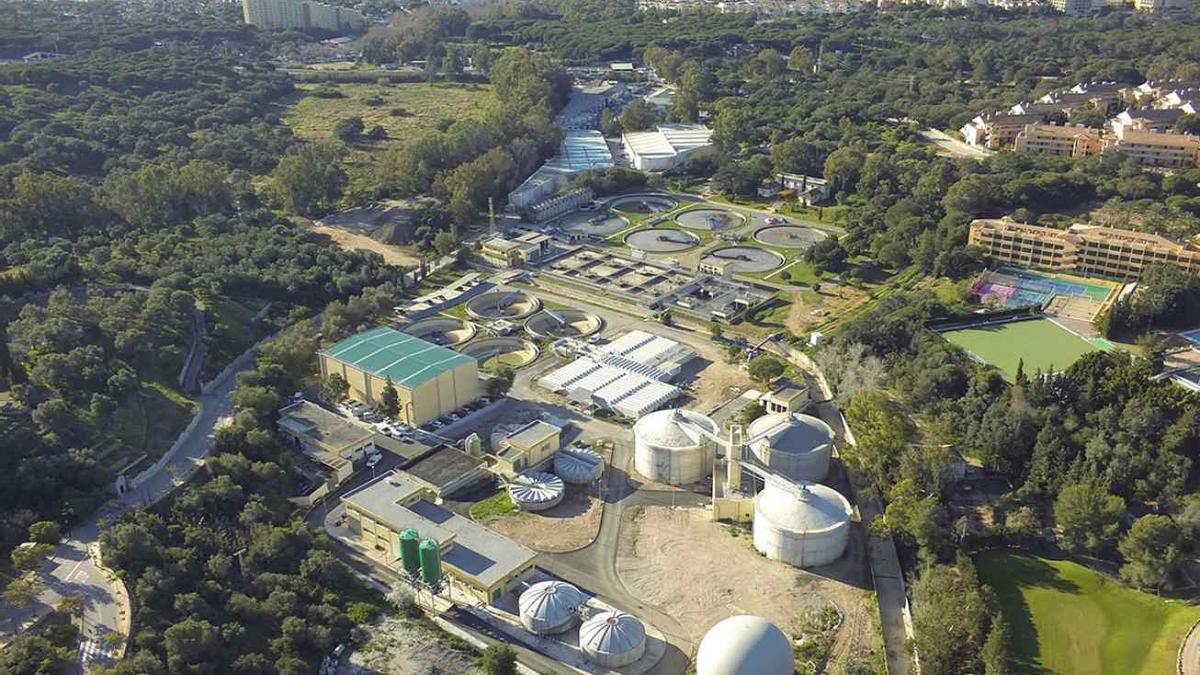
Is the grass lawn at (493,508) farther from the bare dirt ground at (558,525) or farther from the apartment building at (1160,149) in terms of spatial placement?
the apartment building at (1160,149)

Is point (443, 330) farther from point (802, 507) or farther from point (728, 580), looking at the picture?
→ point (802, 507)

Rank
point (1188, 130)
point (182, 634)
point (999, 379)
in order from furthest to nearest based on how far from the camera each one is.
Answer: point (1188, 130) → point (999, 379) → point (182, 634)

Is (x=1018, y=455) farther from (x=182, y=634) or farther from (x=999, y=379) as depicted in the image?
(x=182, y=634)

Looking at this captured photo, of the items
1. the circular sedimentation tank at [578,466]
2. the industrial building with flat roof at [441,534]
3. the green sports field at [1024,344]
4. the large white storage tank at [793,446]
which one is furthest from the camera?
the green sports field at [1024,344]

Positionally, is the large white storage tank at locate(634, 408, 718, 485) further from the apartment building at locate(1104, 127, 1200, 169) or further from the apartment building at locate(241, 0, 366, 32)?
the apartment building at locate(241, 0, 366, 32)

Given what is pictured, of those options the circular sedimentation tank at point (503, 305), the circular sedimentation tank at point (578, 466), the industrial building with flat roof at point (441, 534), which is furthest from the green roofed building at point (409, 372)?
the circular sedimentation tank at point (503, 305)

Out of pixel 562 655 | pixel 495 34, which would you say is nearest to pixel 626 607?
pixel 562 655

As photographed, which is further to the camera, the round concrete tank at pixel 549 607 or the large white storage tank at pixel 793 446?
the large white storage tank at pixel 793 446
